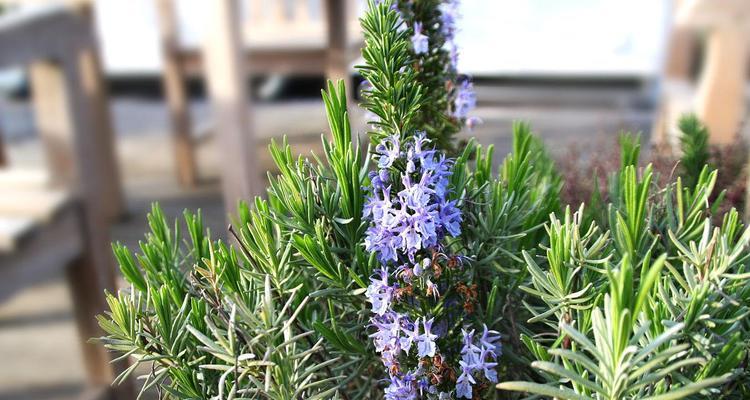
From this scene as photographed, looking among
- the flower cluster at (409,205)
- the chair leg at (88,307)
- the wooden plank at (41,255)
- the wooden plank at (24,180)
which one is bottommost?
the chair leg at (88,307)

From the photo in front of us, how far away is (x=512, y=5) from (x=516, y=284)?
3.12 m

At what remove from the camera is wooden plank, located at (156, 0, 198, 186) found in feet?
8.67

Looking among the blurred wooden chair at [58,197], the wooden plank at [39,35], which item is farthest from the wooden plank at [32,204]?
the wooden plank at [39,35]

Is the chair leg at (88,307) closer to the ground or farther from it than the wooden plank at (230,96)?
closer to the ground

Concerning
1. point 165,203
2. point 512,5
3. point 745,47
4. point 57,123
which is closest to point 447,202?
point 57,123

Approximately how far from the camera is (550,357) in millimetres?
495

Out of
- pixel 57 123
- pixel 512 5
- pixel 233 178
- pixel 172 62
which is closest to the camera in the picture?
pixel 57 123

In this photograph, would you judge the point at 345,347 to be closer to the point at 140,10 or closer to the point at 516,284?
the point at 516,284

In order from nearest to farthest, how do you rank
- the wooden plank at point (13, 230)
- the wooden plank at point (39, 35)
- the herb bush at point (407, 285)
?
the herb bush at point (407, 285), the wooden plank at point (13, 230), the wooden plank at point (39, 35)

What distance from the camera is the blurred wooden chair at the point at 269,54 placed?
2.56 m

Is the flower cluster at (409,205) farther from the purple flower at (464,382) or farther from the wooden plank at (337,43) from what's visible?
the wooden plank at (337,43)

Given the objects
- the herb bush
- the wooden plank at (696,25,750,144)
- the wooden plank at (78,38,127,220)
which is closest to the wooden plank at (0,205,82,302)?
the wooden plank at (78,38,127,220)

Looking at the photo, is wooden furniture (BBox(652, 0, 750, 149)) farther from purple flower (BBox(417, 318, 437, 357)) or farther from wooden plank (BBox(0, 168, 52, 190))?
wooden plank (BBox(0, 168, 52, 190))

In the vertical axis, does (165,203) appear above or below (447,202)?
below
